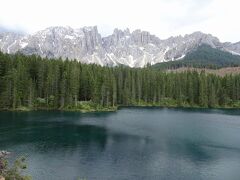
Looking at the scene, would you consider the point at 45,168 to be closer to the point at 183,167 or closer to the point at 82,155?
the point at 82,155

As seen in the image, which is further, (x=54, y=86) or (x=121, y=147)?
(x=54, y=86)

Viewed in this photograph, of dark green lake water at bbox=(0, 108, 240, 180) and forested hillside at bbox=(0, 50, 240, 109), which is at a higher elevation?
forested hillside at bbox=(0, 50, 240, 109)

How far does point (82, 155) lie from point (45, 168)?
1119 centimetres

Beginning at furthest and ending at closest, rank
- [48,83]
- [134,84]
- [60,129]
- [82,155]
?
[134,84]
[48,83]
[60,129]
[82,155]

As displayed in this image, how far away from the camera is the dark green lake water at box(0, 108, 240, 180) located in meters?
56.9

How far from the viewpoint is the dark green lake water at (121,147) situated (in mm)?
56938

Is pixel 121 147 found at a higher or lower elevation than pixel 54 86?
lower

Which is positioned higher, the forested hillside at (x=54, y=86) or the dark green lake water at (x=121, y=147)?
the forested hillside at (x=54, y=86)

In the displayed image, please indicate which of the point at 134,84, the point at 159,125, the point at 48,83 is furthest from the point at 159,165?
the point at 134,84

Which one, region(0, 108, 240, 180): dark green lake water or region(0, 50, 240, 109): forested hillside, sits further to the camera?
region(0, 50, 240, 109): forested hillside

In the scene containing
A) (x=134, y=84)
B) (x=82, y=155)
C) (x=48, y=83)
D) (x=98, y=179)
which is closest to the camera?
(x=98, y=179)

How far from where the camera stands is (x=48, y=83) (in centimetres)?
14725

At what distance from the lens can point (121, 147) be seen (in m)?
75.1

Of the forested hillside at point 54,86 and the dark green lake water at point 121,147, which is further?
the forested hillside at point 54,86
